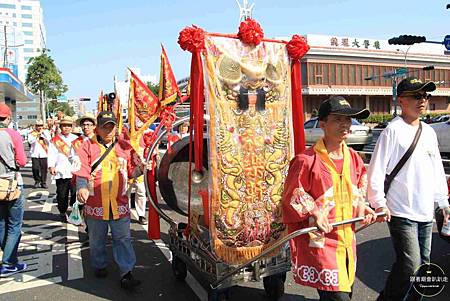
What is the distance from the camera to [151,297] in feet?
13.2

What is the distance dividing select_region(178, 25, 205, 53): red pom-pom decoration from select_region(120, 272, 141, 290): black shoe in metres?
2.37

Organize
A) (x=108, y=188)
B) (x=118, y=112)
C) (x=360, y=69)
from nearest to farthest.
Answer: (x=108, y=188), (x=118, y=112), (x=360, y=69)

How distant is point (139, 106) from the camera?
622cm

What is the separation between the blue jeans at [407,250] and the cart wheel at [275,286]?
3.19 feet

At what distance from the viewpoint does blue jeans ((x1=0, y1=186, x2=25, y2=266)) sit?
4.69m

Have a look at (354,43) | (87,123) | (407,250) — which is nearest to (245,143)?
(407,250)

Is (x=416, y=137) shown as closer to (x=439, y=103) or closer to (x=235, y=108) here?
(x=235, y=108)

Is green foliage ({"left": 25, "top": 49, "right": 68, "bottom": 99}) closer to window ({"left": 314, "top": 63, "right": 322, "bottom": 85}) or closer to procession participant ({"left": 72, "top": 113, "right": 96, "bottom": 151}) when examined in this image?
window ({"left": 314, "top": 63, "right": 322, "bottom": 85})

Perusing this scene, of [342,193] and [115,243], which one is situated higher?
[342,193]

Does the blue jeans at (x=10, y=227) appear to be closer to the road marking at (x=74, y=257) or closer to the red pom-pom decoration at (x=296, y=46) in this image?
the road marking at (x=74, y=257)

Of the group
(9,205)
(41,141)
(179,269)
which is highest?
(41,141)

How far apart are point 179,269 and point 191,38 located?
2.40 m

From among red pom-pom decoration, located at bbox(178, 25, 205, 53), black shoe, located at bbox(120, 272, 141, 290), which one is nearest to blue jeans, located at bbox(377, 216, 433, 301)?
red pom-pom decoration, located at bbox(178, 25, 205, 53)

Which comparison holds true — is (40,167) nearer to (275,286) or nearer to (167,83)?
(167,83)
